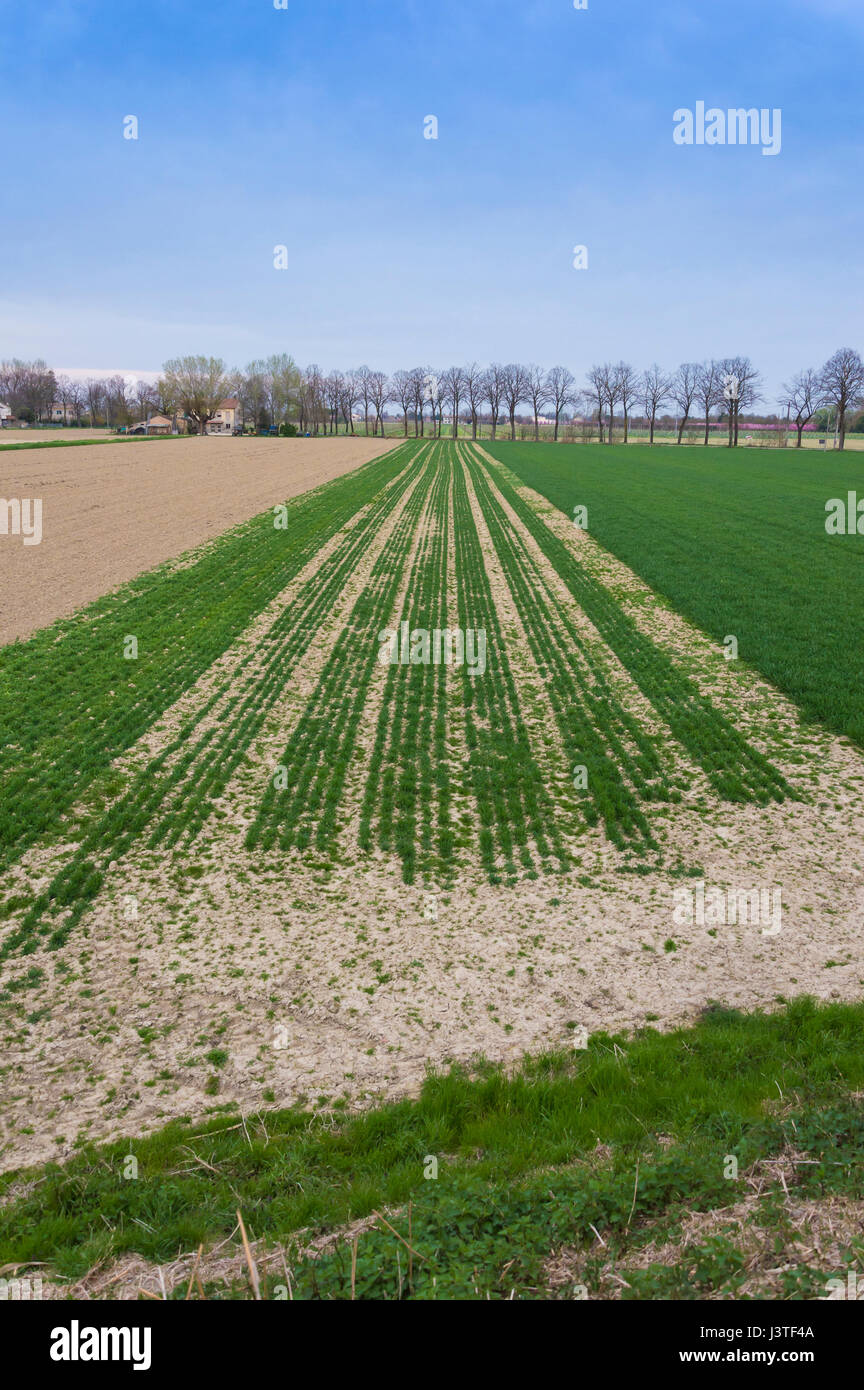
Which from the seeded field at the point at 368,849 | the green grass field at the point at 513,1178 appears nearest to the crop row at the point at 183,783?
the seeded field at the point at 368,849

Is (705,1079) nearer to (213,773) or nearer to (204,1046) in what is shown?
(204,1046)

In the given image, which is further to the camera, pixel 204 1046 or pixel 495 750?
pixel 495 750

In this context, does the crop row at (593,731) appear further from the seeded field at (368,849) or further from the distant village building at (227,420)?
the distant village building at (227,420)

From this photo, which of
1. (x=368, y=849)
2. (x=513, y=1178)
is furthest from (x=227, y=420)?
(x=513, y=1178)

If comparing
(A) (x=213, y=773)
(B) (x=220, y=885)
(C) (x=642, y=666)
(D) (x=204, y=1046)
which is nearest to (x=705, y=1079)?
(D) (x=204, y=1046)

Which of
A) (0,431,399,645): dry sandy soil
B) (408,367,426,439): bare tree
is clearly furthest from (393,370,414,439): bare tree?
(0,431,399,645): dry sandy soil

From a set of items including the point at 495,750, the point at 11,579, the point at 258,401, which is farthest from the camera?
the point at 258,401
